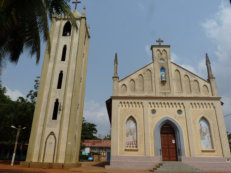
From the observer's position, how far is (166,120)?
16953 mm

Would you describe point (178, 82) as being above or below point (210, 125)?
above

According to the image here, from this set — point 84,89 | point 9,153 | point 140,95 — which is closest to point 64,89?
point 84,89

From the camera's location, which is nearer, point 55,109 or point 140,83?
point 55,109

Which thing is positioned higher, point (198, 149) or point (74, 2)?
point (74, 2)

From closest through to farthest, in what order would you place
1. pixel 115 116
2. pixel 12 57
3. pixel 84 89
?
pixel 12 57 < pixel 115 116 < pixel 84 89

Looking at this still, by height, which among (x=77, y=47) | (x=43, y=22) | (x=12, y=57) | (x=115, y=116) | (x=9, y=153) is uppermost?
(x=77, y=47)

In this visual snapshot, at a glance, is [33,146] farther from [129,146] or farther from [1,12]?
[1,12]

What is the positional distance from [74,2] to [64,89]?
1276 cm

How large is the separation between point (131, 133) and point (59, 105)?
7416 mm

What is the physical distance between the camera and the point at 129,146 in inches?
635

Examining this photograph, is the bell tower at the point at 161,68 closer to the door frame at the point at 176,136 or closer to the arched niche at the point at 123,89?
the door frame at the point at 176,136

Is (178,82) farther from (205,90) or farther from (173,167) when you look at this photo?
(173,167)

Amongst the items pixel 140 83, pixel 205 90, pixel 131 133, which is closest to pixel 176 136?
pixel 131 133

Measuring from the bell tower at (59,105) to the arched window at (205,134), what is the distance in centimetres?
1186
